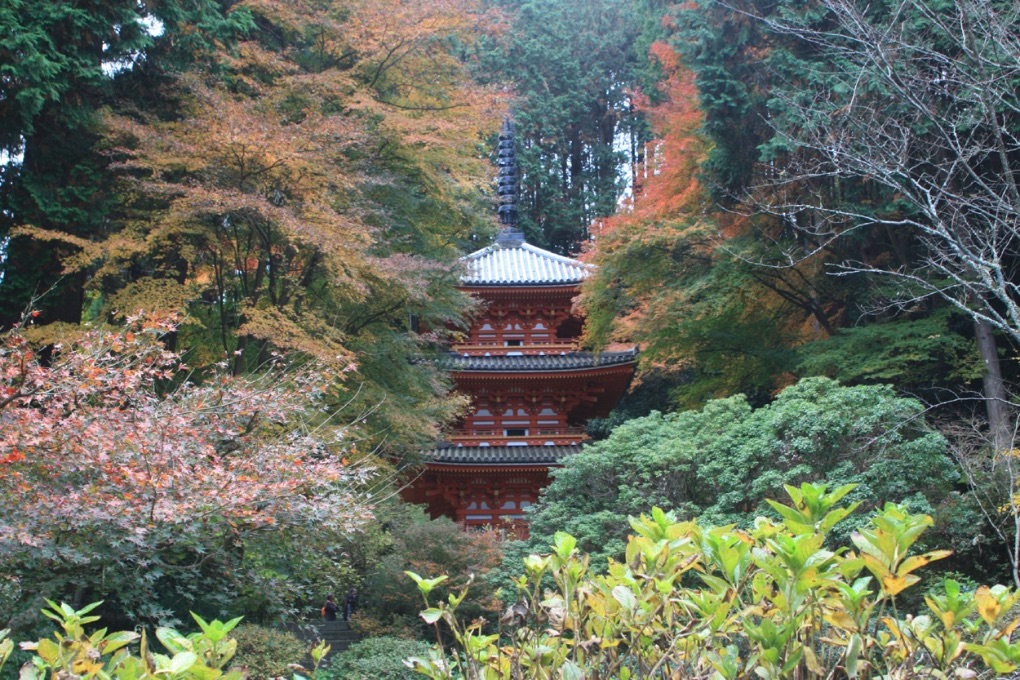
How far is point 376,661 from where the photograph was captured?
8.80 m

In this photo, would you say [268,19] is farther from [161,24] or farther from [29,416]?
[29,416]

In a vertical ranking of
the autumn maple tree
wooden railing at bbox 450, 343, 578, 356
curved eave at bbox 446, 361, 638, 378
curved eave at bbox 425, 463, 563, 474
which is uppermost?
wooden railing at bbox 450, 343, 578, 356

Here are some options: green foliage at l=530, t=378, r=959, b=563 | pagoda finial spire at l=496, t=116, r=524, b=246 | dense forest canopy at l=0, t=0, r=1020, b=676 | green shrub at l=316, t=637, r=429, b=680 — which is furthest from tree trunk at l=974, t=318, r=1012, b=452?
pagoda finial spire at l=496, t=116, r=524, b=246

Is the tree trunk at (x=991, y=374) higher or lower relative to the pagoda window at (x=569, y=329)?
lower

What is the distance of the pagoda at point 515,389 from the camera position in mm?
15578

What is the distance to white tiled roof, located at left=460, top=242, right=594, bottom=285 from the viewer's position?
17.1 metres

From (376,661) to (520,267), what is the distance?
426 inches

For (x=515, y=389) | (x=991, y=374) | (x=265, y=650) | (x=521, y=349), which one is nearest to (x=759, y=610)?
(x=265, y=650)

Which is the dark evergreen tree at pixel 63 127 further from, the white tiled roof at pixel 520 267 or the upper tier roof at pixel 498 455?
the white tiled roof at pixel 520 267

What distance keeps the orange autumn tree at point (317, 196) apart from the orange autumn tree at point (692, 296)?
2247 millimetres

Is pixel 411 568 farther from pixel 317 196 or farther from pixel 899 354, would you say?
pixel 899 354

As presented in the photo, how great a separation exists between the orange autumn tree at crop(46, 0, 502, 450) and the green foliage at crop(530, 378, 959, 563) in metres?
2.29

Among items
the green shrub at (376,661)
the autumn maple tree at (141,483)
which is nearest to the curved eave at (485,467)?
the green shrub at (376,661)

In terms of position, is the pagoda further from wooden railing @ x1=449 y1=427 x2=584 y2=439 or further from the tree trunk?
the tree trunk
